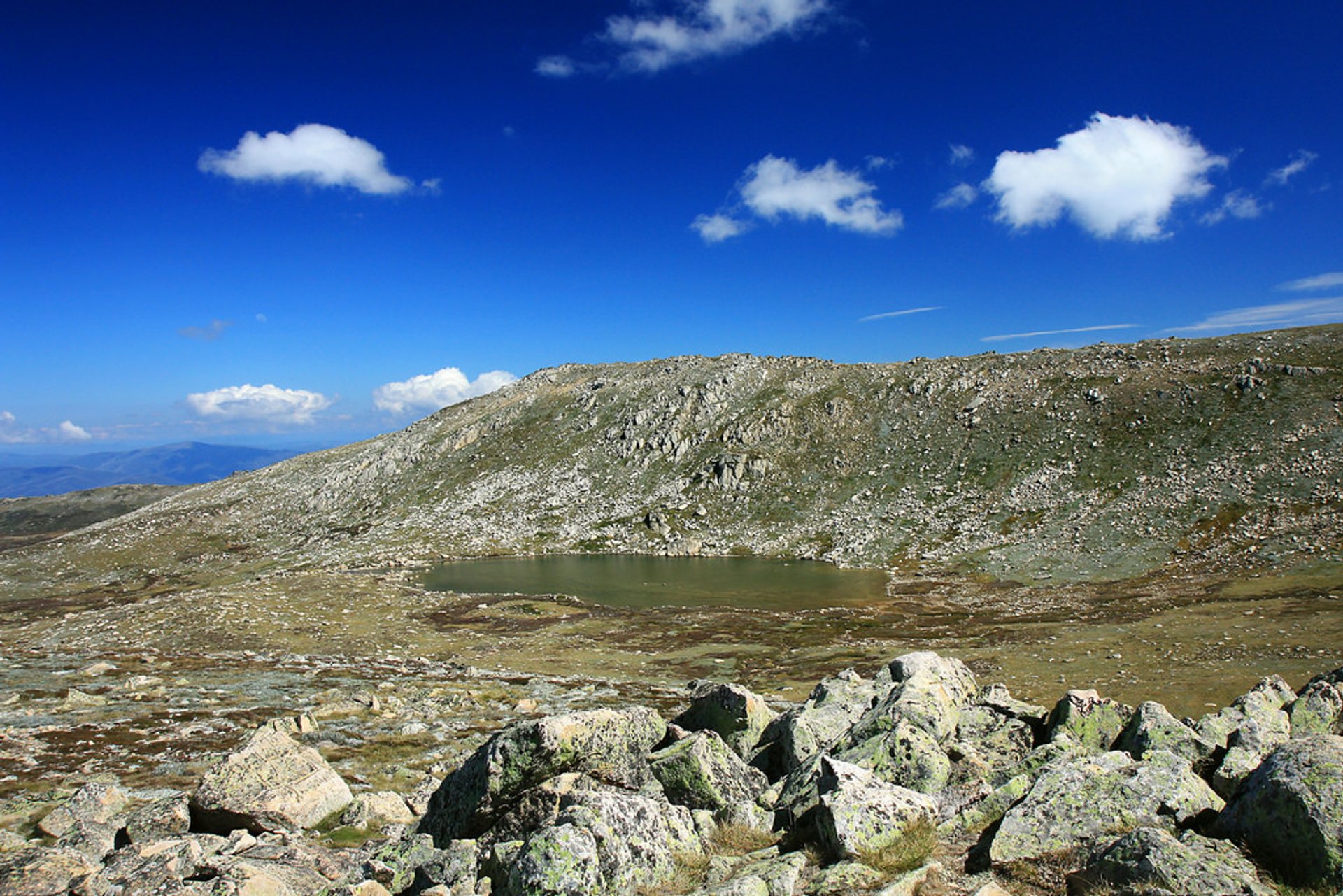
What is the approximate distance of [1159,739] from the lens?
13.9 meters

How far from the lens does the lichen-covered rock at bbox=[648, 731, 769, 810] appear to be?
13.7 metres

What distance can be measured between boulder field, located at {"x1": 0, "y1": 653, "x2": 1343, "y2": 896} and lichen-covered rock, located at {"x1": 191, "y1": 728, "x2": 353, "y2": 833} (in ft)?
0.17

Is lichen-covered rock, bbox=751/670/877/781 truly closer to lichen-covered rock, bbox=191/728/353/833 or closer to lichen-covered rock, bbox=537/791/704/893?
lichen-covered rock, bbox=537/791/704/893

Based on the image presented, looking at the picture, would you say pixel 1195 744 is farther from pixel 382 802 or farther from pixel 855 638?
pixel 855 638

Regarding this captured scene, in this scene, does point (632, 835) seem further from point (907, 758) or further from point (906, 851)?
point (907, 758)

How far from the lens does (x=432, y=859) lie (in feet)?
39.7

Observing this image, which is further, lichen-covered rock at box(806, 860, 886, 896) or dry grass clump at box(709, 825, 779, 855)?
dry grass clump at box(709, 825, 779, 855)

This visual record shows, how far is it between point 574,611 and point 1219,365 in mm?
91500

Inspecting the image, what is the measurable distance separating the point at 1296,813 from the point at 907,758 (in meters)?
6.37

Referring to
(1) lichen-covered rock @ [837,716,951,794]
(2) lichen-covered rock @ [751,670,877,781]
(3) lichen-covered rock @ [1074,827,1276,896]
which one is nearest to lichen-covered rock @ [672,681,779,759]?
(2) lichen-covered rock @ [751,670,877,781]

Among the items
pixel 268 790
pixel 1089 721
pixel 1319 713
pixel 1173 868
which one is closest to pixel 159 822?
pixel 268 790

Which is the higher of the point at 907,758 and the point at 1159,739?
the point at 1159,739

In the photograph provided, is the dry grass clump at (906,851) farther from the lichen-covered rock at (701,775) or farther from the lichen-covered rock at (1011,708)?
the lichen-covered rock at (1011,708)

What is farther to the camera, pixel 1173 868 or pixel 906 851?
pixel 906 851
